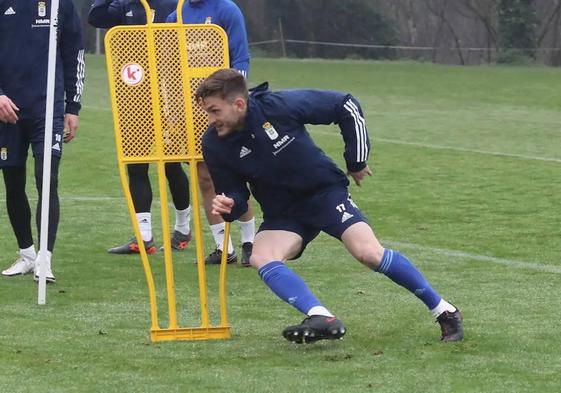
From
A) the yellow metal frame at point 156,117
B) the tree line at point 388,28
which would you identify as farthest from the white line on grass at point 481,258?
the tree line at point 388,28

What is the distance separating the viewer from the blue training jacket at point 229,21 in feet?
30.7

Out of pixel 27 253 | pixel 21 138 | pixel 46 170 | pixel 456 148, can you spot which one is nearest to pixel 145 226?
pixel 27 253

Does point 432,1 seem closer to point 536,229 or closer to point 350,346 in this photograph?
point 536,229

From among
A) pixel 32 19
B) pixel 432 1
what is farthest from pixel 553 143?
pixel 432 1

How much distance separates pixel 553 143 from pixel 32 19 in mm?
→ 11431

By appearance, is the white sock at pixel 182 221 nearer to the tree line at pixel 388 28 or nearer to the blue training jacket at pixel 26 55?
the blue training jacket at pixel 26 55

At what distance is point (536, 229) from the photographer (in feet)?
36.7

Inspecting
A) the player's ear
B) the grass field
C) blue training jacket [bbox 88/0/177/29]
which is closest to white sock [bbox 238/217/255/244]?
the grass field

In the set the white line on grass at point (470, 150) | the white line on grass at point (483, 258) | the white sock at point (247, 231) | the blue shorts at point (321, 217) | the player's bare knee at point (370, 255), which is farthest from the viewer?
the white line on grass at point (470, 150)

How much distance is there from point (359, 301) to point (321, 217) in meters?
1.23

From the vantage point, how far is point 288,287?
6520mm

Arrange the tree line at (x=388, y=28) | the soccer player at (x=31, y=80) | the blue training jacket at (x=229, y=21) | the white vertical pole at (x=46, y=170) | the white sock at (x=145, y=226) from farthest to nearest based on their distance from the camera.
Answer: the tree line at (x=388, y=28) < the white sock at (x=145, y=226) < the blue training jacket at (x=229, y=21) < the soccer player at (x=31, y=80) < the white vertical pole at (x=46, y=170)

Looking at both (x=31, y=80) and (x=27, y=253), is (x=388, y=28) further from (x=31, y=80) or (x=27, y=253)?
(x=31, y=80)

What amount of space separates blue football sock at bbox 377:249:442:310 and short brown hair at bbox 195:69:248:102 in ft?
3.54
